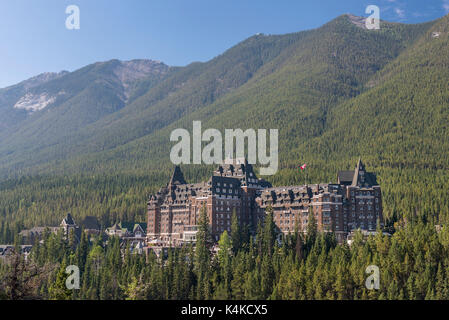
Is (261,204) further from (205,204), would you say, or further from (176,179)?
(176,179)

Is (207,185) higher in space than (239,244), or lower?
higher

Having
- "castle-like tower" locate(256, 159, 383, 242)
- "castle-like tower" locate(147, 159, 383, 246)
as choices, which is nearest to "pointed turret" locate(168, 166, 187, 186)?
"castle-like tower" locate(147, 159, 383, 246)

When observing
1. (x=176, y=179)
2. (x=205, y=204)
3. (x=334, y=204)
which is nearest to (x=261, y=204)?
(x=205, y=204)

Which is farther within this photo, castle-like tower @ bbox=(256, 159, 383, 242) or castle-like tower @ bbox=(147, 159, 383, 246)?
castle-like tower @ bbox=(147, 159, 383, 246)

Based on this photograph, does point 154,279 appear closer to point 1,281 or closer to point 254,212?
point 1,281

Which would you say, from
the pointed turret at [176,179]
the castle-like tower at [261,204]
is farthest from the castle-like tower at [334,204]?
Result: the pointed turret at [176,179]

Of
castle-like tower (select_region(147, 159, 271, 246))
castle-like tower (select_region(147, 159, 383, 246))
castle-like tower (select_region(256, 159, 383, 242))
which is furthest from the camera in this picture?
castle-like tower (select_region(147, 159, 271, 246))

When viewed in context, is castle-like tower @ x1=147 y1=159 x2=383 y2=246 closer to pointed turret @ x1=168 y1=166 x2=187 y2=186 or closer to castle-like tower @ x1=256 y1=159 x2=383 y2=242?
castle-like tower @ x1=256 y1=159 x2=383 y2=242

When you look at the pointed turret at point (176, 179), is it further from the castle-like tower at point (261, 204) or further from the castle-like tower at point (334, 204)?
the castle-like tower at point (334, 204)

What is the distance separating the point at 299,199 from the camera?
148 meters

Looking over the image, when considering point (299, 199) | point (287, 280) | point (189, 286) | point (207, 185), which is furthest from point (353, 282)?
point (207, 185)

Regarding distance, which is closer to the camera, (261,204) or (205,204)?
(205,204)

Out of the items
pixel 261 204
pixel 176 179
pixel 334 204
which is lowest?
pixel 261 204
